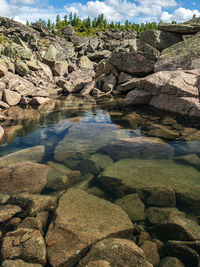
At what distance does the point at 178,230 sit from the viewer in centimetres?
288

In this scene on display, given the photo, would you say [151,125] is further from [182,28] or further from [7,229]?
[182,28]

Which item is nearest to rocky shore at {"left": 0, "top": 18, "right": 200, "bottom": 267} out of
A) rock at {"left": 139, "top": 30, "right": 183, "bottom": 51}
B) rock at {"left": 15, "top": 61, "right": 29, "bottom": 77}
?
rock at {"left": 139, "top": 30, "right": 183, "bottom": 51}

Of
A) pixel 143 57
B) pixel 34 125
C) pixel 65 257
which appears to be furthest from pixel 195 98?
pixel 143 57

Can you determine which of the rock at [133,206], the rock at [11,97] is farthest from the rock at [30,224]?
the rock at [11,97]

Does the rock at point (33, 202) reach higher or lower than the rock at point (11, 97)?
lower

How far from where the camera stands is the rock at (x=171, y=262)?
2432mm

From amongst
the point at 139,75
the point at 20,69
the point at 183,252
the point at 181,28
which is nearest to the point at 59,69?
the point at 20,69

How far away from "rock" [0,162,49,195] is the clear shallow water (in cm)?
44

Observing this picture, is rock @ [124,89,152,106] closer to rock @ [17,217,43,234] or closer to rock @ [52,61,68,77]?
rock @ [17,217,43,234]

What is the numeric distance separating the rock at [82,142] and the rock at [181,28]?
16.8 metres

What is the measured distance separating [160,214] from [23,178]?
3266 mm

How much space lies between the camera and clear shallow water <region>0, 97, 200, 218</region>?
4301 mm

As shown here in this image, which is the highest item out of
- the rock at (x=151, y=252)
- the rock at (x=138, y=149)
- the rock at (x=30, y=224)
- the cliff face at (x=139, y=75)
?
the cliff face at (x=139, y=75)

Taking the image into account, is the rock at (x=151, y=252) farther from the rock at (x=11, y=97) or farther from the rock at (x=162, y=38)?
the rock at (x=162, y=38)
